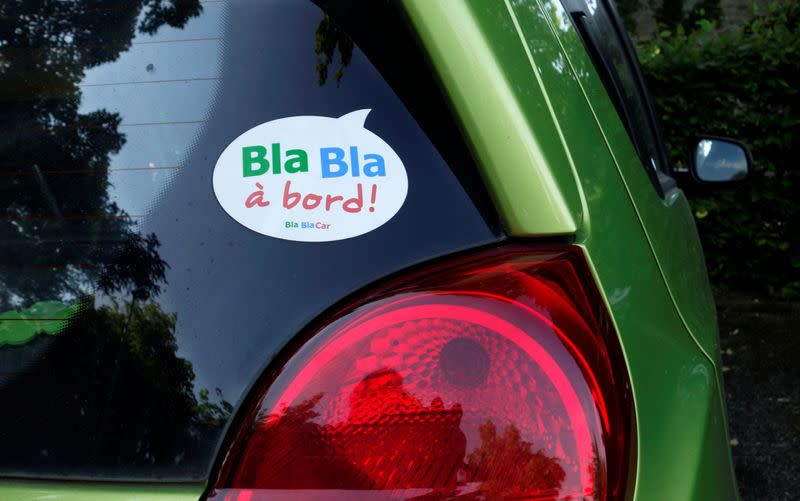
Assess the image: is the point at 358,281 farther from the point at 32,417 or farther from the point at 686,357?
the point at 686,357

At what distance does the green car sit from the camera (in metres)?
0.88

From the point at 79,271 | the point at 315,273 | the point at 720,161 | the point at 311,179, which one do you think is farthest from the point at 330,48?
the point at 720,161

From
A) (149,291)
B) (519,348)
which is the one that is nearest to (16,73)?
(149,291)

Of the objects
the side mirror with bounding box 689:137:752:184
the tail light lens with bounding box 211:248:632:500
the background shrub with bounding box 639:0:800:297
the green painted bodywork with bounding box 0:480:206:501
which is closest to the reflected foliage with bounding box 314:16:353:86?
the tail light lens with bounding box 211:248:632:500

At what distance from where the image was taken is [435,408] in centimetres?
87

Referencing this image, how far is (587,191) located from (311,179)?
0.36 m

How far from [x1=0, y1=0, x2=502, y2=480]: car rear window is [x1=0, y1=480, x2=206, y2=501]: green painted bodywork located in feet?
0.04

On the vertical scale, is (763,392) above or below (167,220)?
below

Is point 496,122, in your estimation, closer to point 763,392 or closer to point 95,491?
point 95,491

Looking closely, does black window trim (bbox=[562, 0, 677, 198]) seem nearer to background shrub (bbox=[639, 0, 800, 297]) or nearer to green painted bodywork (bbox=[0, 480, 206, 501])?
green painted bodywork (bbox=[0, 480, 206, 501])

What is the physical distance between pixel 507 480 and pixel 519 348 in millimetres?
155

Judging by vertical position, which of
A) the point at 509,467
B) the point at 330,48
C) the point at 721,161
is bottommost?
the point at 509,467

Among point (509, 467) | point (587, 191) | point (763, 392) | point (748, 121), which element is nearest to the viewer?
point (509, 467)

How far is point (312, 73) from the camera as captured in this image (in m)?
0.95
